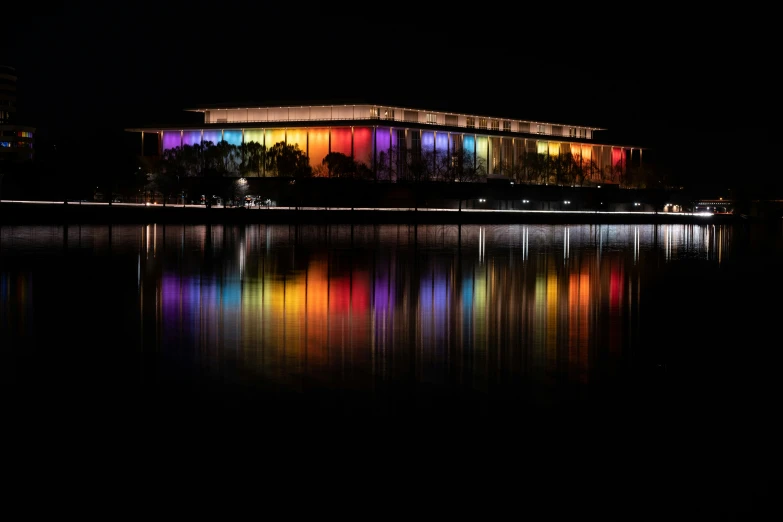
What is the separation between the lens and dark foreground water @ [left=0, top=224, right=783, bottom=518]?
652 centimetres

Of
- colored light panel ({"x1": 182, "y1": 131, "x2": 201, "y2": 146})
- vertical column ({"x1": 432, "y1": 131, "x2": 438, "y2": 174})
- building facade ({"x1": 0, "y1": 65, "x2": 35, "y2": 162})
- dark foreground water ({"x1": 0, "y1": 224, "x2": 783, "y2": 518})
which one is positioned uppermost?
building facade ({"x1": 0, "y1": 65, "x2": 35, "y2": 162})

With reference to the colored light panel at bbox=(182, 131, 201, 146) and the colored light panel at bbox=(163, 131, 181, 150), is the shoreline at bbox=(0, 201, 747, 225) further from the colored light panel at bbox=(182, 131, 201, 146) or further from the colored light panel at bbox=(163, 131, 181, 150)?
the colored light panel at bbox=(163, 131, 181, 150)

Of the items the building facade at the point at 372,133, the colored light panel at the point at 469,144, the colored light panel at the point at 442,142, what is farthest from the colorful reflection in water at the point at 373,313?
the colored light panel at the point at 469,144

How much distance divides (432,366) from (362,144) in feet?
260

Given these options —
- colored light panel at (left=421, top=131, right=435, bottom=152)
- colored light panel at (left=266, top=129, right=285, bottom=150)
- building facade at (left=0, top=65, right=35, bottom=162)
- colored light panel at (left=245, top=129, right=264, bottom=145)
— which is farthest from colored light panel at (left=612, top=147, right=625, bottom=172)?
building facade at (left=0, top=65, right=35, bottom=162)

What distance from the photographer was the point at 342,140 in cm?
8819

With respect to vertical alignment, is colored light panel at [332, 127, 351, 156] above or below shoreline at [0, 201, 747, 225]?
above

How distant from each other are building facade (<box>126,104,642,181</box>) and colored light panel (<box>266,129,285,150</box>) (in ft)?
0.12

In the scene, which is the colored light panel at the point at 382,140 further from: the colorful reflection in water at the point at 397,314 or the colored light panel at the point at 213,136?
the colorful reflection in water at the point at 397,314

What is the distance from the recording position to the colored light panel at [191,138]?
94.6 meters

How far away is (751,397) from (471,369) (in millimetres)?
2407

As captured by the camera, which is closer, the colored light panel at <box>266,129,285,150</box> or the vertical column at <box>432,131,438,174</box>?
the vertical column at <box>432,131,438,174</box>

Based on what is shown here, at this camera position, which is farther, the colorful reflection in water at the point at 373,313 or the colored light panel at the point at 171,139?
the colored light panel at the point at 171,139

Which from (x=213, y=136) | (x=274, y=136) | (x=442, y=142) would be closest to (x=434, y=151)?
(x=442, y=142)
